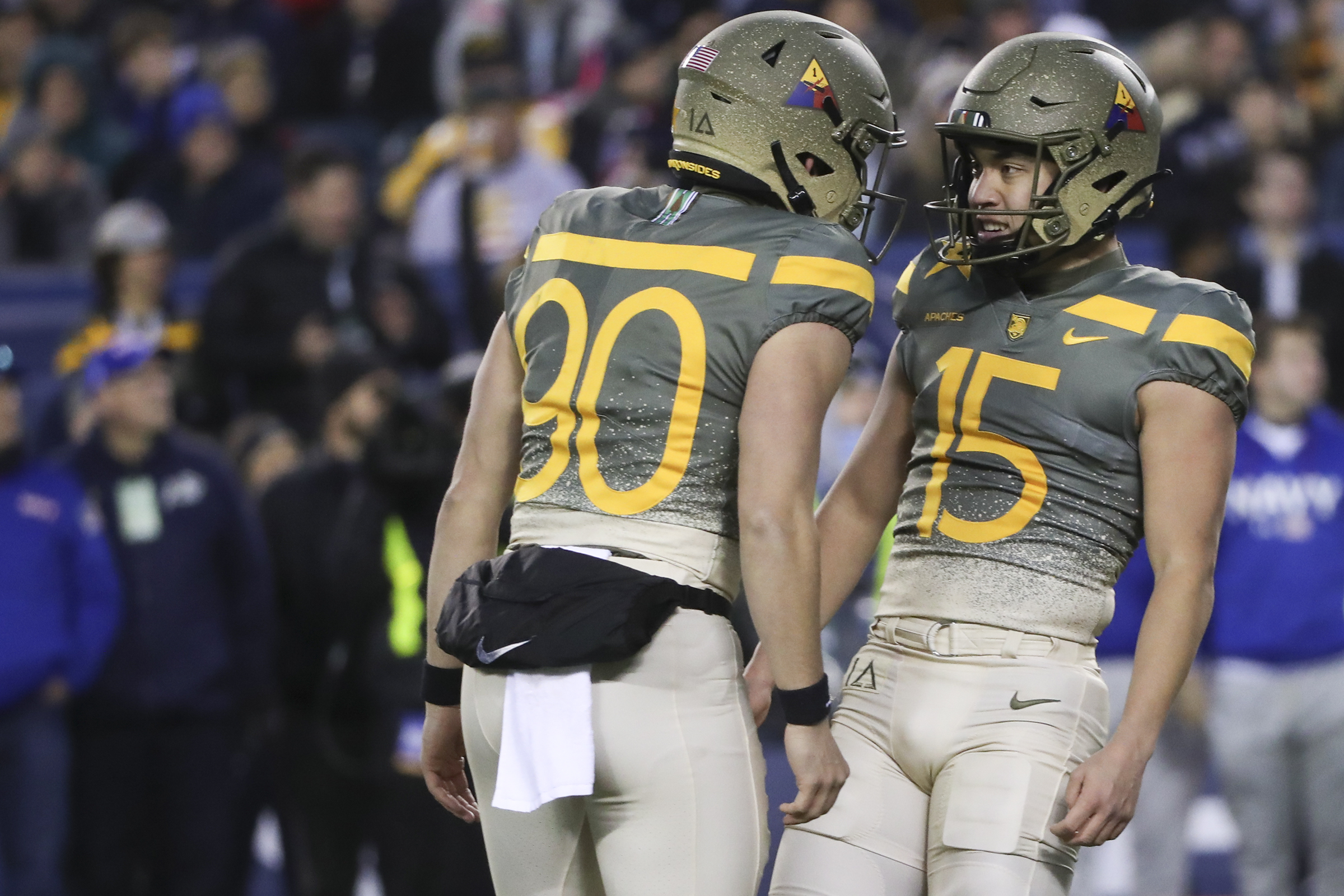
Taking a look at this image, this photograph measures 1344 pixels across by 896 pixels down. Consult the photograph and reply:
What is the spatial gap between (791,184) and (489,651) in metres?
0.92

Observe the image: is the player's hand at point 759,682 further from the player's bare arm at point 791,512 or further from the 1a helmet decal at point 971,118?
the 1a helmet decal at point 971,118

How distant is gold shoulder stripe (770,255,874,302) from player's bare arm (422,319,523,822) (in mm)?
532

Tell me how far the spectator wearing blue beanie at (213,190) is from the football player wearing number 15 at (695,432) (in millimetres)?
6545

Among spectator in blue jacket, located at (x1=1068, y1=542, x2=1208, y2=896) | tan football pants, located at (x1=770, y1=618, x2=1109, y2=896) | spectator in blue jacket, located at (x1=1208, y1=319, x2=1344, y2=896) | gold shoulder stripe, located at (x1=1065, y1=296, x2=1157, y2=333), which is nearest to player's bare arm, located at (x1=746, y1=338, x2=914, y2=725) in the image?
tan football pants, located at (x1=770, y1=618, x2=1109, y2=896)

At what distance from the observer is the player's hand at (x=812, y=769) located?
9.82 ft

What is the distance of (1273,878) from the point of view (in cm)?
605

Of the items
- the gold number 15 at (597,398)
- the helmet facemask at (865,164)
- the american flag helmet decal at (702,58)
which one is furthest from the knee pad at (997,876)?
the american flag helmet decal at (702,58)

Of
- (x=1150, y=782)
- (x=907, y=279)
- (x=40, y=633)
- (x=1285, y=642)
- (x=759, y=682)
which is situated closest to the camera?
(x=759, y=682)

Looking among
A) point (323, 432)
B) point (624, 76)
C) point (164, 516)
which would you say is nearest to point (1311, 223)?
point (624, 76)

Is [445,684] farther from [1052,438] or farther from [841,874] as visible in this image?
[1052,438]

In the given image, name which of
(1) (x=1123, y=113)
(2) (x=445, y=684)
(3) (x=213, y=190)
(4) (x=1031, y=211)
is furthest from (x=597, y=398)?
(3) (x=213, y=190)

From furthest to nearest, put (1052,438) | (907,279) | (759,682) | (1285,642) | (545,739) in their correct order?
(1285,642)
(907,279)
(759,682)
(1052,438)
(545,739)

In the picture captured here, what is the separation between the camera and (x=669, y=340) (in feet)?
9.96

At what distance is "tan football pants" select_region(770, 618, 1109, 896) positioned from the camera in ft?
10.1
